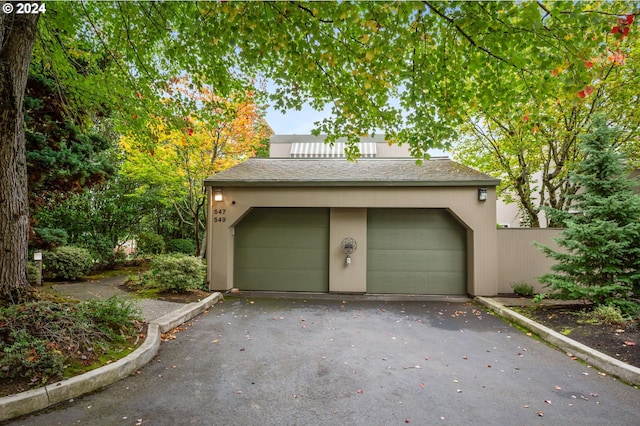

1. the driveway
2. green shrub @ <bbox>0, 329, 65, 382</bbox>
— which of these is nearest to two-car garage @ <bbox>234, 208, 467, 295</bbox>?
the driveway

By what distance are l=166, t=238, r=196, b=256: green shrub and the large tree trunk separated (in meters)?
8.24

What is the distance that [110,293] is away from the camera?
694 centimetres

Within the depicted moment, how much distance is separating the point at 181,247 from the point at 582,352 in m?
12.2

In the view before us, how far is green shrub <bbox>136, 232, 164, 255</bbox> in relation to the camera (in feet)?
36.3

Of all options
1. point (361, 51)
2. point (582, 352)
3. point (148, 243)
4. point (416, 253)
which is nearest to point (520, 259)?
point (416, 253)

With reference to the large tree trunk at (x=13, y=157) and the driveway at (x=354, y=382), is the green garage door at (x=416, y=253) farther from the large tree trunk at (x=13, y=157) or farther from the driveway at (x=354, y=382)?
the large tree trunk at (x=13, y=157)

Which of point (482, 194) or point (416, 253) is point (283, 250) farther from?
point (482, 194)

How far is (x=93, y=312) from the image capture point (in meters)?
3.92

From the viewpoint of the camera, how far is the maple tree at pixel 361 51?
3521 mm

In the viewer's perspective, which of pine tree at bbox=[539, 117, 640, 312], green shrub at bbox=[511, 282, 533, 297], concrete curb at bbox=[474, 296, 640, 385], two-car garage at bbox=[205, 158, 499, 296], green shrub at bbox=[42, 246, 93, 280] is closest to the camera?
concrete curb at bbox=[474, 296, 640, 385]

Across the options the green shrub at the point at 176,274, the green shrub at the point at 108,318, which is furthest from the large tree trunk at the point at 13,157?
the green shrub at the point at 176,274

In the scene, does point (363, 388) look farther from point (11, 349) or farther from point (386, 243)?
point (386, 243)

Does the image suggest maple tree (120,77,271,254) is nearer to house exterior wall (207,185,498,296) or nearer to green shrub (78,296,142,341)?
house exterior wall (207,185,498,296)

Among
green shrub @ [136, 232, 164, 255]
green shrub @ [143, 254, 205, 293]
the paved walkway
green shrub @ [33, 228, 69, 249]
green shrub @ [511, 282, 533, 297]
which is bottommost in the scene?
the paved walkway
